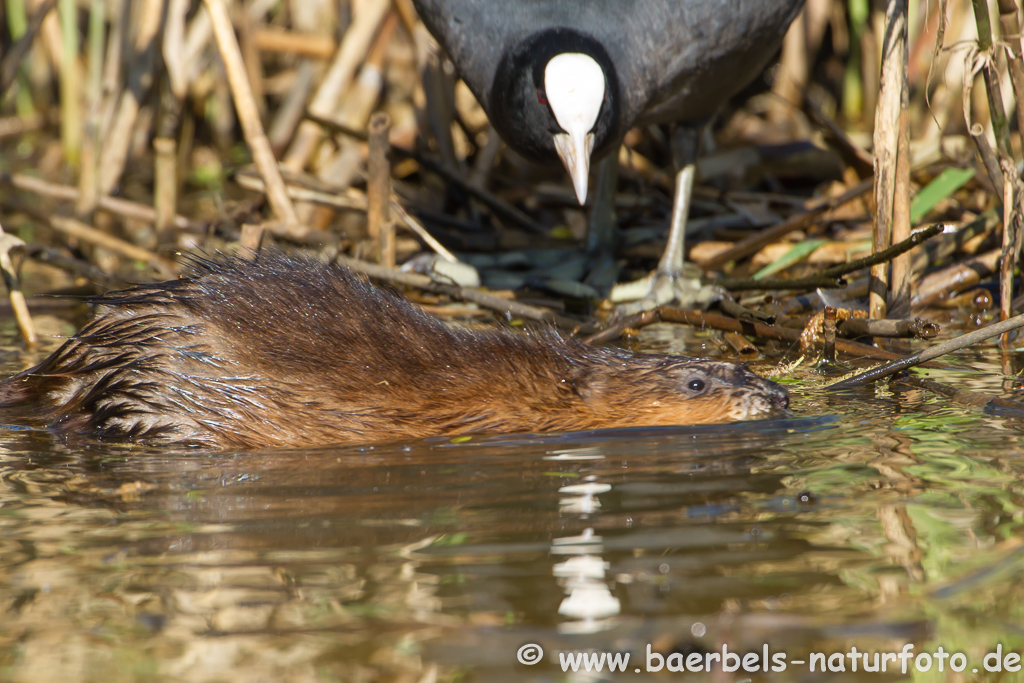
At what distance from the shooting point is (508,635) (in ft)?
5.71

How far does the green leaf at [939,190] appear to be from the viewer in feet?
15.2

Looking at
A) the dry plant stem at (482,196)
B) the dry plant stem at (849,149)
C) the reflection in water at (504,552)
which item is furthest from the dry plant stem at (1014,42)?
the dry plant stem at (482,196)

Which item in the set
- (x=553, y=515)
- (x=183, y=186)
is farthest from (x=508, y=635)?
(x=183, y=186)

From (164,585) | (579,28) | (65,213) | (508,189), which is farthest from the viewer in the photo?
(508,189)

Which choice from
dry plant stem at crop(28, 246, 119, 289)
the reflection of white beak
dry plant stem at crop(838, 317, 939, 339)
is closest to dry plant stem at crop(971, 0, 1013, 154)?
dry plant stem at crop(838, 317, 939, 339)

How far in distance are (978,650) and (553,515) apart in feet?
2.88

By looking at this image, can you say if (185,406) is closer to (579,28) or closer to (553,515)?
(553,515)

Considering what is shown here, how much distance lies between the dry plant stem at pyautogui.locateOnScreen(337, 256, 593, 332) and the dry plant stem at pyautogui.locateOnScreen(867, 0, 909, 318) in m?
1.11

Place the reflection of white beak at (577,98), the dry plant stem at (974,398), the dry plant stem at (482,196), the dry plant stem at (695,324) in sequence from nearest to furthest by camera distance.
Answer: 1. the dry plant stem at (974,398)
2. the dry plant stem at (695,324)
3. the reflection of white beak at (577,98)
4. the dry plant stem at (482,196)

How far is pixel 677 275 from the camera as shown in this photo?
188 inches

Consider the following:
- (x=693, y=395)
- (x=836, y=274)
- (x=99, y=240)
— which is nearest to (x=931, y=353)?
(x=693, y=395)

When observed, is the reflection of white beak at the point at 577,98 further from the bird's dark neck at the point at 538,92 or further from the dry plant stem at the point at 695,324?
the dry plant stem at the point at 695,324

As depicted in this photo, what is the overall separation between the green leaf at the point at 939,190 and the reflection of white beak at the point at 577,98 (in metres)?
1.51

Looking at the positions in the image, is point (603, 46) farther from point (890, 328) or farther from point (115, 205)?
point (115, 205)
